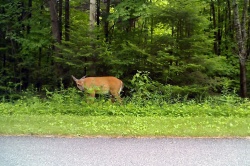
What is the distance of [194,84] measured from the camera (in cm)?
1371

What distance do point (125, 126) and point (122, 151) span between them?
71.9 inches

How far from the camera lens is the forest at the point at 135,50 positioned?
542 inches

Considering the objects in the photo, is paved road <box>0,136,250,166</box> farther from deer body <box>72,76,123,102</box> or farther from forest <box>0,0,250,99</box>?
deer body <box>72,76,123,102</box>

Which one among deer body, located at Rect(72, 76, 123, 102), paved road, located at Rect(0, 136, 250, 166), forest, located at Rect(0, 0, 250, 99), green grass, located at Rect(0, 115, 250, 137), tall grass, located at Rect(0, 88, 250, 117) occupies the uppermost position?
forest, located at Rect(0, 0, 250, 99)

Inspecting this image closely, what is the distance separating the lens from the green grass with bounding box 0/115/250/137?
7.18 m

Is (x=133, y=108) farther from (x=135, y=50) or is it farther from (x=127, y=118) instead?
(x=135, y=50)

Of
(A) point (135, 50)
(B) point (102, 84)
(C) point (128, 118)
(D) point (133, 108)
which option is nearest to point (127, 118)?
(C) point (128, 118)

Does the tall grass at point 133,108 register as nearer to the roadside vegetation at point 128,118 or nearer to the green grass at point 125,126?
the roadside vegetation at point 128,118

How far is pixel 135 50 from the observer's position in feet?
48.6

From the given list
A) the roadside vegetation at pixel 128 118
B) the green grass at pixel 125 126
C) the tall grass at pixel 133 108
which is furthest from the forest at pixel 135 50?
the green grass at pixel 125 126

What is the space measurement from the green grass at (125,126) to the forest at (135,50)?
104 inches

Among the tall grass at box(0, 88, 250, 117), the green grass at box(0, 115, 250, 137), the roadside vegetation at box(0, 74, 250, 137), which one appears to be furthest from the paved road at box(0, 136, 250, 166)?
the tall grass at box(0, 88, 250, 117)

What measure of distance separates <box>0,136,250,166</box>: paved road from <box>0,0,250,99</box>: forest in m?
4.38

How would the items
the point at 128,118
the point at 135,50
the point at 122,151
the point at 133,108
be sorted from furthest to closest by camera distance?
the point at 135,50 → the point at 133,108 → the point at 128,118 → the point at 122,151
